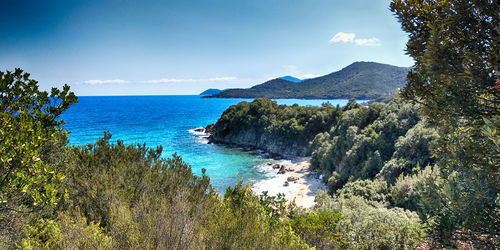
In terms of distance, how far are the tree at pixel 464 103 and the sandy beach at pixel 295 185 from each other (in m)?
19.2

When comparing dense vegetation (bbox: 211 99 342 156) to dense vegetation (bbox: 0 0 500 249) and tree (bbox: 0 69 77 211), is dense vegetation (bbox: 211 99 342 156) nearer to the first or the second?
dense vegetation (bbox: 0 0 500 249)

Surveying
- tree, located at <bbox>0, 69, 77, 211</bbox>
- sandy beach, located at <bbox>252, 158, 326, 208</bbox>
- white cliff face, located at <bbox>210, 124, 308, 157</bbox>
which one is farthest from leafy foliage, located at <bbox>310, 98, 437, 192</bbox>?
tree, located at <bbox>0, 69, 77, 211</bbox>

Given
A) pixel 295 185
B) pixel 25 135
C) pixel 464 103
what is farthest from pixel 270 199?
pixel 295 185

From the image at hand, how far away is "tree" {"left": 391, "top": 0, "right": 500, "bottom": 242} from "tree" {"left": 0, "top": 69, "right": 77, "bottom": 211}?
4864mm

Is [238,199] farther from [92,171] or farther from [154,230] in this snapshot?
[92,171]

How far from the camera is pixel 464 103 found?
10.6 feet

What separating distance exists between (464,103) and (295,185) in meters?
24.7

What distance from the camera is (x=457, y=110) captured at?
3385 millimetres

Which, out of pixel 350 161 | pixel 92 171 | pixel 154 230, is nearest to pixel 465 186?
pixel 154 230

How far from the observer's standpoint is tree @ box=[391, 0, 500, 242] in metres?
2.79

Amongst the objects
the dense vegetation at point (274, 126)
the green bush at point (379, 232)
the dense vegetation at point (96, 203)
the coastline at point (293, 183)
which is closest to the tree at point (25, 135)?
the dense vegetation at point (96, 203)

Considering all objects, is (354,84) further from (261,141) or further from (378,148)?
(378,148)

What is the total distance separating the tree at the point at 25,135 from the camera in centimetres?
A: 272

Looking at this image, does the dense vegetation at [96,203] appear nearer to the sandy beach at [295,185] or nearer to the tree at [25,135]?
the tree at [25,135]
